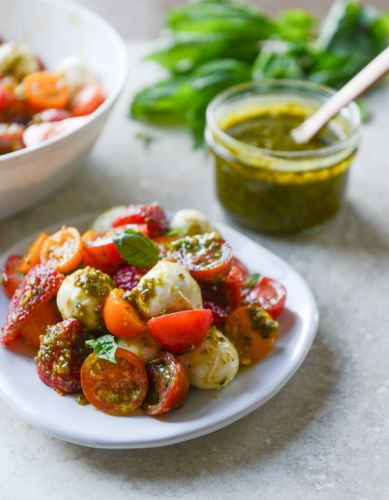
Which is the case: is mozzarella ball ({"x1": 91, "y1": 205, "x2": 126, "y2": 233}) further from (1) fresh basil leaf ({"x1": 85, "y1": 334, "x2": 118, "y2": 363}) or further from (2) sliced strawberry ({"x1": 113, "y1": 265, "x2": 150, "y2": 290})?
(1) fresh basil leaf ({"x1": 85, "y1": 334, "x2": 118, "y2": 363})

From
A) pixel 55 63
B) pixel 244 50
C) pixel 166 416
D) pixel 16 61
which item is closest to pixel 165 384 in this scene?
pixel 166 416

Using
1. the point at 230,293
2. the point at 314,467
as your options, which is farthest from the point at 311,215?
the point at 314,467

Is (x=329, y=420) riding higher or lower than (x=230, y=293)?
lower

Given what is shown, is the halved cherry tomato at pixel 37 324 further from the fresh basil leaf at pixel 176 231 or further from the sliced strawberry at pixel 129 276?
the fresh basil leaf at pixel 176 231

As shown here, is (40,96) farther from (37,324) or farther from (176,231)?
(37,324)

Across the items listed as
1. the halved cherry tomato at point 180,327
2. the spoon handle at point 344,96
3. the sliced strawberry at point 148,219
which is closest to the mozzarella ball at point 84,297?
the halved cherry tomato at point 180,327

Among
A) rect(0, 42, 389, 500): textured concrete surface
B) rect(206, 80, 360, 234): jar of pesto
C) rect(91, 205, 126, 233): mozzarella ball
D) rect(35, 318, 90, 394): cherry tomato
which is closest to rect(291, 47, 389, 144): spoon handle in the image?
rect(206, 80, 360, 234): jar of pesto

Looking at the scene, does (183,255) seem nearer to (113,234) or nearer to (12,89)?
(113,234)
